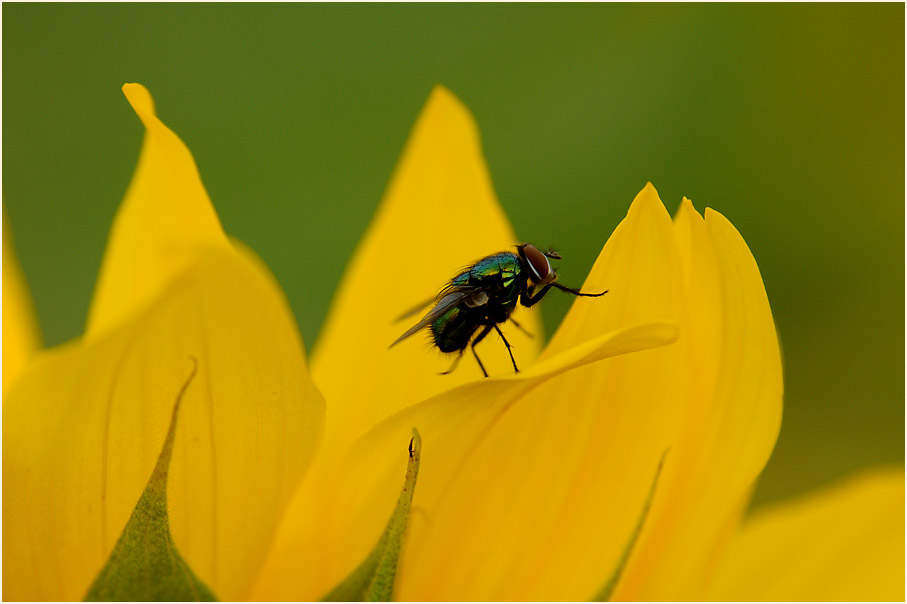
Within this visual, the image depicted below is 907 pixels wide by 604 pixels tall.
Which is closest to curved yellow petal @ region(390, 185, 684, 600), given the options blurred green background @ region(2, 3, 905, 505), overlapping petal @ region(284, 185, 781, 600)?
overlapping petal @ region(284, 185, 781, 600)

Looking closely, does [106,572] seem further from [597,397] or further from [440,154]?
[440,154]

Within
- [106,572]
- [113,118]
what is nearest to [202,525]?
[106,572]

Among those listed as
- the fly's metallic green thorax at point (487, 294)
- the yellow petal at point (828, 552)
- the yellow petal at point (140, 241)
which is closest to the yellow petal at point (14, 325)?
the yellow petal at point (140, 241)

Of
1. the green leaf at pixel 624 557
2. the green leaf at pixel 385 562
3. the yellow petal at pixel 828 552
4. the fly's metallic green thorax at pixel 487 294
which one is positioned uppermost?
the fly's metallic green thorax at pixel 487 294

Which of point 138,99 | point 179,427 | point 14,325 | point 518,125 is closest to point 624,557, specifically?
point 179,427

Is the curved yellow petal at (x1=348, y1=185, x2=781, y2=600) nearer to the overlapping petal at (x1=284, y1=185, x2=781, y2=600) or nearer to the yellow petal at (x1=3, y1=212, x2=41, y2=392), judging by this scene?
the overlapping petal at (x1=284, y1=185, x2=781, y2=600)

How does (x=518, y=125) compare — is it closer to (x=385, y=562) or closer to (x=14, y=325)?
(x=14, y=325)

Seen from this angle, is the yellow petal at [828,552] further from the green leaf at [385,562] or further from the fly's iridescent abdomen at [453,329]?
the green leaf at [385,562]
